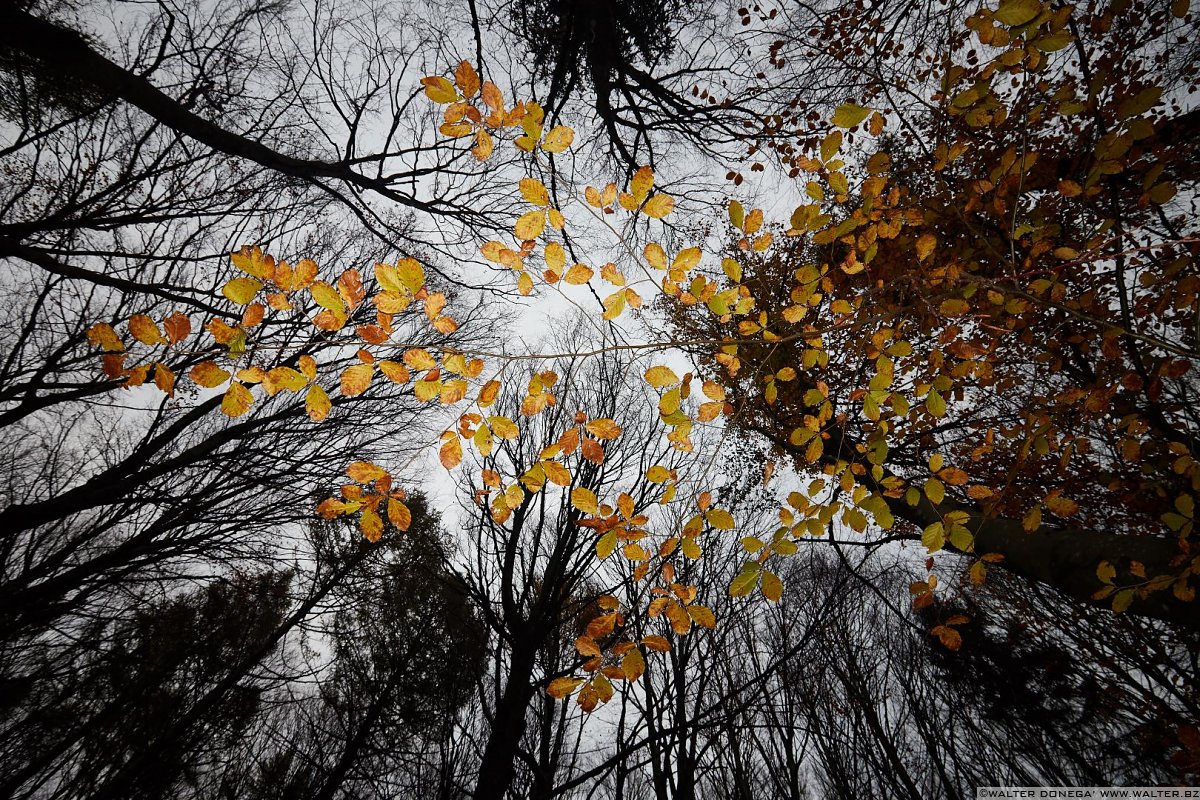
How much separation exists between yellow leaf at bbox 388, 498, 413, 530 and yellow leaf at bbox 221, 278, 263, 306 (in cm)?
145

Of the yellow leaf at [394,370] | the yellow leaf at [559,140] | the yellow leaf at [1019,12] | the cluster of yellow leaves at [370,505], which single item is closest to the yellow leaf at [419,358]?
the yellow leaf at [394,370]

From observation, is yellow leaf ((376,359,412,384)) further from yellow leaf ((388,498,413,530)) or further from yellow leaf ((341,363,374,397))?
yellow leaf ((388,498,413,530))

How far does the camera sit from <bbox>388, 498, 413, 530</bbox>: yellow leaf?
263 cm

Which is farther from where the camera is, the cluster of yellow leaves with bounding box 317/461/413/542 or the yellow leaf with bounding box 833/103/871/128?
the cluster of yellow leaves with bounding box 317/461/413/542

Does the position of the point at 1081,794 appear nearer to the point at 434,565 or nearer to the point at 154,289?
the point at 434,565

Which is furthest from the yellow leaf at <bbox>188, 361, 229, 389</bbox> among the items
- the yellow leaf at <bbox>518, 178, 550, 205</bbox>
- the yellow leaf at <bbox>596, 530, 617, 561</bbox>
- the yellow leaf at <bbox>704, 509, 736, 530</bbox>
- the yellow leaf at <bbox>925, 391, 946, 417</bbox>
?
the yellow leaf at <bbox>925, 391, 946, 417</bbox>

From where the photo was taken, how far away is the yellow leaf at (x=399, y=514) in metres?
2.63

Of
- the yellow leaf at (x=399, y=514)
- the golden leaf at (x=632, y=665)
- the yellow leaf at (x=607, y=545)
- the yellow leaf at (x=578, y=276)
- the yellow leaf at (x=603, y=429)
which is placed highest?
the yellow leaf at (x=578, y=276)

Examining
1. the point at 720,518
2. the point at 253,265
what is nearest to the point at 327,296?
the point at 253,265

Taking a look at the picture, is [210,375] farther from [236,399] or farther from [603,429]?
[603,429]

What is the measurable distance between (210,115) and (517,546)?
6421 millimetres

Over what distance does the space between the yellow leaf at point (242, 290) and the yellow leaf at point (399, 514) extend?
145 centimetres

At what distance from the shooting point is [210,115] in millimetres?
4535

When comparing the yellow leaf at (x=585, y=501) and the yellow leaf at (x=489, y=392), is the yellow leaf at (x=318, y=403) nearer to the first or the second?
the yellow leaf at (x=489, y=392)
